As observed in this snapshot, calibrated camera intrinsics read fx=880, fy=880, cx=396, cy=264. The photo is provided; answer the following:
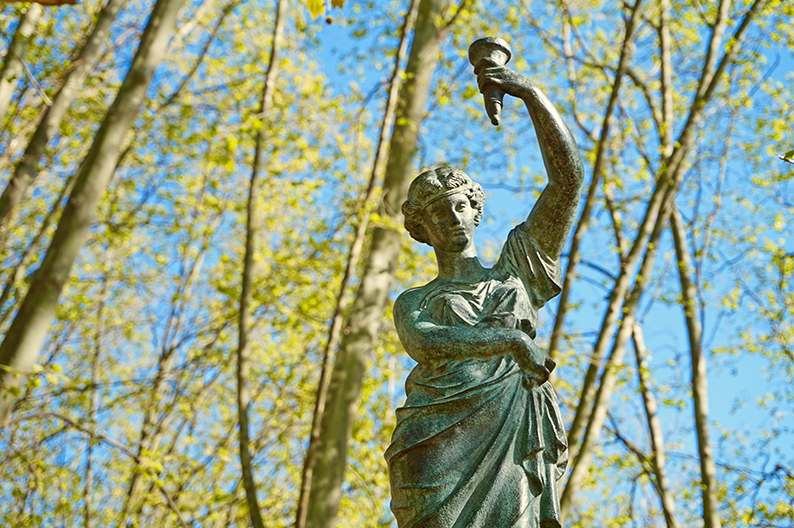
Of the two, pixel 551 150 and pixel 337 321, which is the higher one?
pixel 337 321

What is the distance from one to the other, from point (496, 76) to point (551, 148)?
0.38 metres

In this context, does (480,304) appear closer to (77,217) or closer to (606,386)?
(77,217)

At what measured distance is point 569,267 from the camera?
8672 millimetres

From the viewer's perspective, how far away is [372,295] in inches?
337

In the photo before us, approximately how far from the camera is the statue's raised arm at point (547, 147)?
12.0ft

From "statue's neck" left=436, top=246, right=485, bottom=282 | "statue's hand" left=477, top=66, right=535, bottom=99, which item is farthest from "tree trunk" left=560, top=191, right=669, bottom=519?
"statue's hand" left=477, top=66, right=535, bottom=99

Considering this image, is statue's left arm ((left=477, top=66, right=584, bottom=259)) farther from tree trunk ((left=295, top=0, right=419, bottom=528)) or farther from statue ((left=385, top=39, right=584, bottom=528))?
tree trunk ((left=295, top=0, right=419, bottom=528))

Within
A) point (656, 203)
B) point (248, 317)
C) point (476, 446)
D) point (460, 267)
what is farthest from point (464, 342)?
point (656, 203)

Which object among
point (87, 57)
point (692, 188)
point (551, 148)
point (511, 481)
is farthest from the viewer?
point (692, 188)

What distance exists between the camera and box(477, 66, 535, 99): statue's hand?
3.67m

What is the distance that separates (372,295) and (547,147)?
16.5 ft

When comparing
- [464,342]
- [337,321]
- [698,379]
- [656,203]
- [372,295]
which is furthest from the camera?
[698,379]

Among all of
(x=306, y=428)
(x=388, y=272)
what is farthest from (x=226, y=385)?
(x=388, y=272)

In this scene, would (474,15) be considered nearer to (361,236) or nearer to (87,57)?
(361,236)
